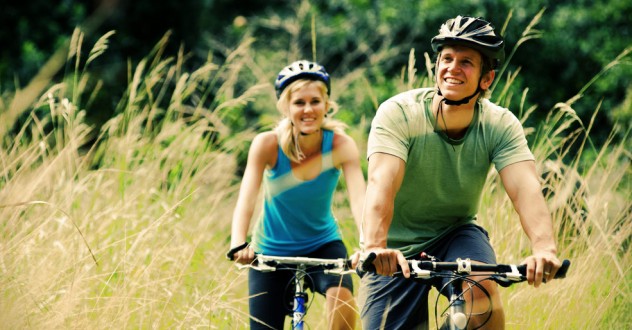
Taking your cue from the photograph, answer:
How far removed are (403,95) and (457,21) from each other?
39cm

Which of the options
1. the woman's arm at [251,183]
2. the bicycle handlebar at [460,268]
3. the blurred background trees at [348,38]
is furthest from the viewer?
the blurred background trees at [348,38]

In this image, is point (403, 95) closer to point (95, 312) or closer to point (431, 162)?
point (431, 162)

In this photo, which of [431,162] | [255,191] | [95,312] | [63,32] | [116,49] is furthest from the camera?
[116,49]

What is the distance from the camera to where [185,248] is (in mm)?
4637

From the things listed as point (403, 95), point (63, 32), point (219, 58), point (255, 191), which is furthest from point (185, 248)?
point (219, 58)

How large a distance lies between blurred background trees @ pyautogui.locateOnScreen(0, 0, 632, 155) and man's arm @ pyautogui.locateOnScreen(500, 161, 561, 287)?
18.7ft

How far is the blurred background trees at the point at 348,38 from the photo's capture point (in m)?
10.5

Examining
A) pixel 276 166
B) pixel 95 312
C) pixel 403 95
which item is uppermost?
pixel 403 95

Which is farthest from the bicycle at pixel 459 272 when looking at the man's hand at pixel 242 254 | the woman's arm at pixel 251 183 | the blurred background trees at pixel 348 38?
the blurred background trees at pixel 348 38

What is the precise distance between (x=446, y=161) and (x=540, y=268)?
720 millimetres

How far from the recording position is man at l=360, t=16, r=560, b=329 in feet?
11.0

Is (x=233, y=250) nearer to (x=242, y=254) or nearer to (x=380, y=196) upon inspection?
(x=242, y=254)

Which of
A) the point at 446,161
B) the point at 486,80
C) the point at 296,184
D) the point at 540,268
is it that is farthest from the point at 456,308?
the point at 296,184

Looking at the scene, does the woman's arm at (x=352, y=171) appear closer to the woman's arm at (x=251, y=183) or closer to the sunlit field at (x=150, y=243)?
the woman's arm at (x=251, y=183)
